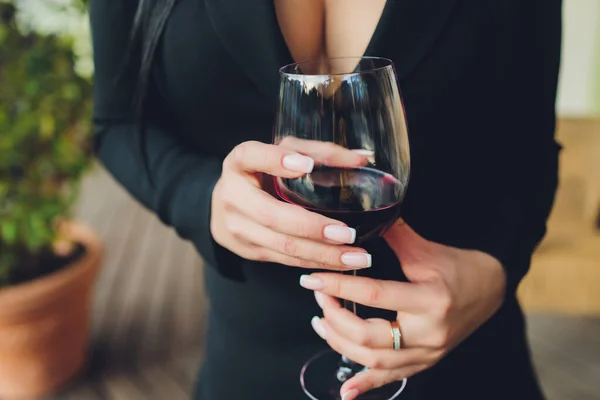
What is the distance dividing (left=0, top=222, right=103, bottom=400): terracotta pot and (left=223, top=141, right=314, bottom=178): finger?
1527 millimetres

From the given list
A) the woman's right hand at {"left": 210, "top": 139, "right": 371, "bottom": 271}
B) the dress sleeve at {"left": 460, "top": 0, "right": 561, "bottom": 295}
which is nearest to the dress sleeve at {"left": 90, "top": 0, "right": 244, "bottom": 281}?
the woman's right hand at {"left": 210, "top": 139, "right": 371, "bottom": 271}

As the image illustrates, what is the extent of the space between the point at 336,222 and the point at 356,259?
0.04 m

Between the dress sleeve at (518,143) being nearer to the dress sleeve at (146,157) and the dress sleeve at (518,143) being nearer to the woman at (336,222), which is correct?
the woman at (336,222)

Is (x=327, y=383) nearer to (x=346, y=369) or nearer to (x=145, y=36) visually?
(x=346, y=369)

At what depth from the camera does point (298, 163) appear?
0.44 metres

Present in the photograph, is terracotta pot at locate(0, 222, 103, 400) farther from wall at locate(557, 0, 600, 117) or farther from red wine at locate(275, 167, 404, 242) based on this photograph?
wall at locate(557, 0, 600, 117)

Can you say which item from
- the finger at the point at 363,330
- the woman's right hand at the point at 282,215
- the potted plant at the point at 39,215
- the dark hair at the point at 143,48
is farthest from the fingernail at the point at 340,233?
the potted plant at the point at 39,215

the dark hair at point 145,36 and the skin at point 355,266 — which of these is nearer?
the skin at point 355,266

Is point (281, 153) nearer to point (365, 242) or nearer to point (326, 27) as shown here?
point (365, 242)

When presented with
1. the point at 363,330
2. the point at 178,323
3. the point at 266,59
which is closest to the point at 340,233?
the point at 363,330

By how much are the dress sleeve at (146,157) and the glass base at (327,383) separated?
0.16 m

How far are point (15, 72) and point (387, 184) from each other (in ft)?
4.66

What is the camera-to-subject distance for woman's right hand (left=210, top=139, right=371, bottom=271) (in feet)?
1.47

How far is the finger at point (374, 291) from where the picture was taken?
1.62ft
